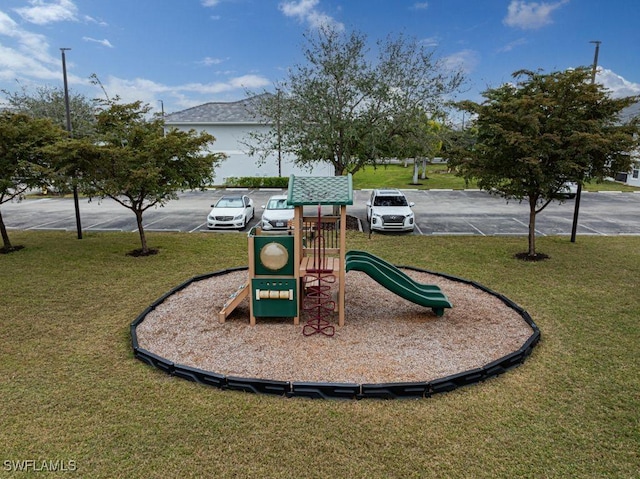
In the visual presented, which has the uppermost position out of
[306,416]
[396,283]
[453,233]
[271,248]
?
[271,248]

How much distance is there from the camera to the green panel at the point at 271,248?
25.7 ft

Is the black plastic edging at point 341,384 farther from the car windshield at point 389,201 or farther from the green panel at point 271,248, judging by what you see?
the car windshield at point 389,201

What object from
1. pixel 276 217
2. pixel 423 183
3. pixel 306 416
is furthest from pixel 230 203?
pixel 423 183

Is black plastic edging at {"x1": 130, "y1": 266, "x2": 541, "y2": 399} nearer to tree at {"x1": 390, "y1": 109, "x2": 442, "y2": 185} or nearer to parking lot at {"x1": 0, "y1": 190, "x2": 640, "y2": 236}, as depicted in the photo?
parking lot at {"x1": 0, "y1": 190, "x2": 640, "y2": 236}

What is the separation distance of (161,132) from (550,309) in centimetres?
1141

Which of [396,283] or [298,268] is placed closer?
[298,268]

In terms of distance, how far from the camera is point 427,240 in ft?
51.0

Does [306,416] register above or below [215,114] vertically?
below

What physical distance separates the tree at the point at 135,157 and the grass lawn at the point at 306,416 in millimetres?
4123

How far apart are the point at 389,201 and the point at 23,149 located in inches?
495

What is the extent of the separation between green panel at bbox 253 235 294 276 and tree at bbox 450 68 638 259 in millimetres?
6912

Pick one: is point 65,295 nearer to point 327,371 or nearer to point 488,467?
point 327,371

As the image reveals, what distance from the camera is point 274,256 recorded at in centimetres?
788

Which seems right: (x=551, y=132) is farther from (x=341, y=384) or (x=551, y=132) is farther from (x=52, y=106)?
(x=52, y=106)
